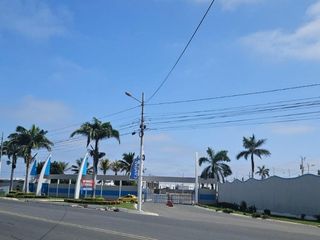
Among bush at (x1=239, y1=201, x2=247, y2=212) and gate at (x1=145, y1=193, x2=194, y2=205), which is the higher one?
gate at (x1=145, y1=193, x2=194, y2=205)

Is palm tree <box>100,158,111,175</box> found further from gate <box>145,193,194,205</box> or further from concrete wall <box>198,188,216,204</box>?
concrete wall <box>198,188,216,204</box>

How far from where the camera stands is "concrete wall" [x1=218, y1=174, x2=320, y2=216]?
44562 mm

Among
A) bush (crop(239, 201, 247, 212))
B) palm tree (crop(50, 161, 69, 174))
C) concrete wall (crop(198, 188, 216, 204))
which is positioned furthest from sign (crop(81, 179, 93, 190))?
palm tree (crop(50, 161, 69, 174))

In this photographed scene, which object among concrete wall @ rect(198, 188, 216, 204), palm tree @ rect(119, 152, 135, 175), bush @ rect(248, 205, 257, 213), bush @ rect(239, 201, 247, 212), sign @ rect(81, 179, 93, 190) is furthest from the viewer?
palm tree @ rect(119, 152, 135, 175)

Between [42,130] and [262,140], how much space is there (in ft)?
123

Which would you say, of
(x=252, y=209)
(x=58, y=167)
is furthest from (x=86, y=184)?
(x=58, y=167)

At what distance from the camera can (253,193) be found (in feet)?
191

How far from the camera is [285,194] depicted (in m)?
49.1

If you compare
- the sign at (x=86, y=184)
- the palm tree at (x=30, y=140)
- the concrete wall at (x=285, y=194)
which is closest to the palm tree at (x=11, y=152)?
the palm tree at (x=30, y=140)

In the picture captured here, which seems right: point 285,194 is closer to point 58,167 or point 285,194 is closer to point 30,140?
point 30,140

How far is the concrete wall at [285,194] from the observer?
44.6 meters

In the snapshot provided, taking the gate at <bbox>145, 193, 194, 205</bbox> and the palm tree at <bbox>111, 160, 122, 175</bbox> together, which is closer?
the gate at <bbox>145, 193, 194, 205</bbox>

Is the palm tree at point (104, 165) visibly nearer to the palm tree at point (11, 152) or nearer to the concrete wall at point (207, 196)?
the palm tree at point (11, 152)

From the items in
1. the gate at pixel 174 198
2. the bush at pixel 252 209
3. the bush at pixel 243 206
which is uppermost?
the gate at pixel 174 198
